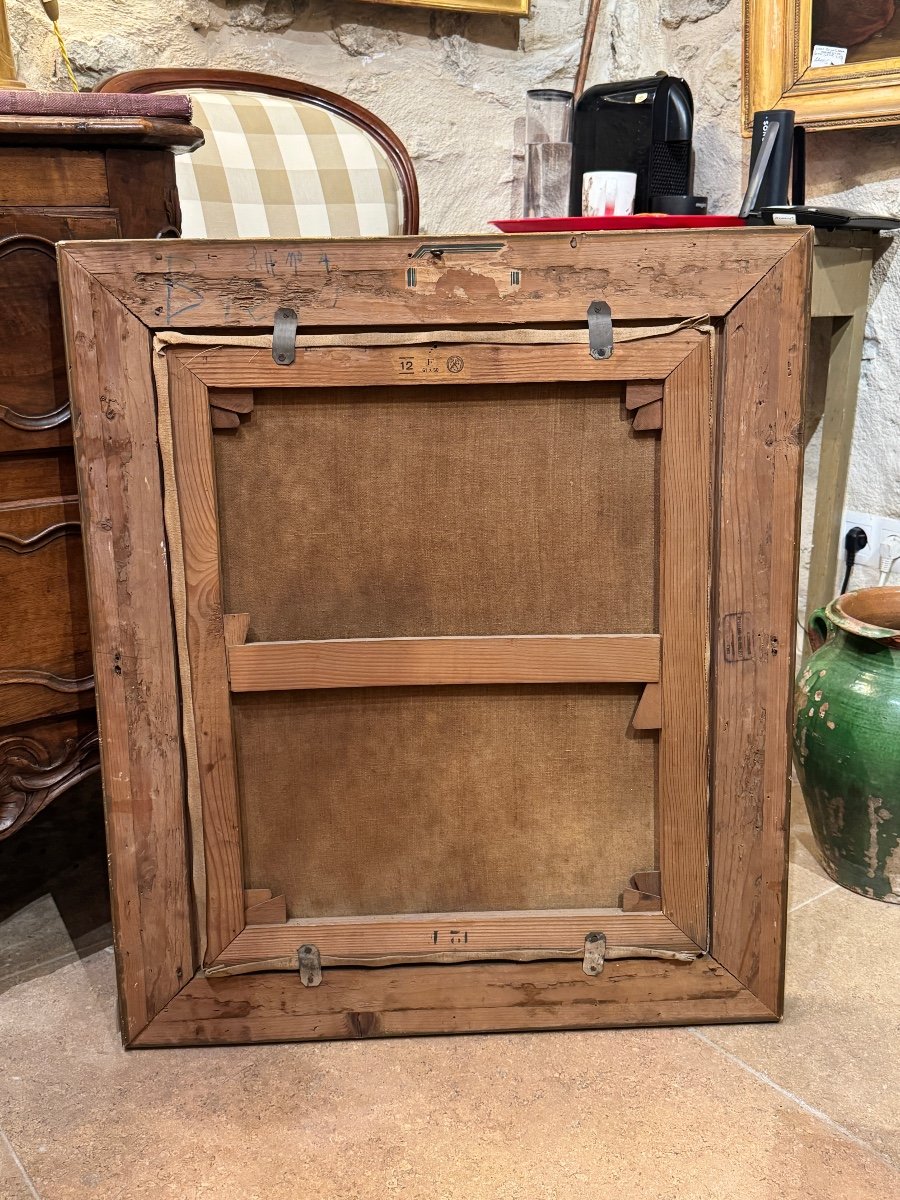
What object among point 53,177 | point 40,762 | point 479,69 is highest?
A: point 479,69

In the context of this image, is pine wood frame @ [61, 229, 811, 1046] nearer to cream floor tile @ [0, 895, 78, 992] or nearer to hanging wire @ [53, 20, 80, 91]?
cream floor tile @ [0, 895, 78, 992]

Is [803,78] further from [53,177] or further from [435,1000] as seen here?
[435,1000]

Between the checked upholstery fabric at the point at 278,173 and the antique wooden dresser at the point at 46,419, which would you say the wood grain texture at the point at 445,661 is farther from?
the checked upholstery fabric at the point at 278,173

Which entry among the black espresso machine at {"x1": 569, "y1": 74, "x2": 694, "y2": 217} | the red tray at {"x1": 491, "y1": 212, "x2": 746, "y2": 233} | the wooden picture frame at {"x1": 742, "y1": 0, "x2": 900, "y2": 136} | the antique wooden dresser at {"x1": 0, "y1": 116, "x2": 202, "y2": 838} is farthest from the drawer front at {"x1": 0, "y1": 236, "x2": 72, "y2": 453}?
the wooden picture frame at {"x1": 742, "y1": 0, "x2": 900, "y2": 136}

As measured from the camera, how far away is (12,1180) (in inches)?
38.2

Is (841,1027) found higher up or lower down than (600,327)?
lower down

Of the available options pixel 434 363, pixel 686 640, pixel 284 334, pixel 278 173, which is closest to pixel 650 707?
pixel 686 640

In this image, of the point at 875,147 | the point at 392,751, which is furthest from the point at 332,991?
the point at 875,147

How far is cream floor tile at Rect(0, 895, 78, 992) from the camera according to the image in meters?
1.29

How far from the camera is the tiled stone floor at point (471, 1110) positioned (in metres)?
0.96

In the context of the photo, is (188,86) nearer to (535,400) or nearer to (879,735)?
(535,400)

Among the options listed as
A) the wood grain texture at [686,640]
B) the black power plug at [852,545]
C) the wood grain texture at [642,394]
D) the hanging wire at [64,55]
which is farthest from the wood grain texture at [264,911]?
the hanging wire at [64,55]

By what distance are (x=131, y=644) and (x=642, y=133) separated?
3.96 feet

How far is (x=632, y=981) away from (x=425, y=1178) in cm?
31
